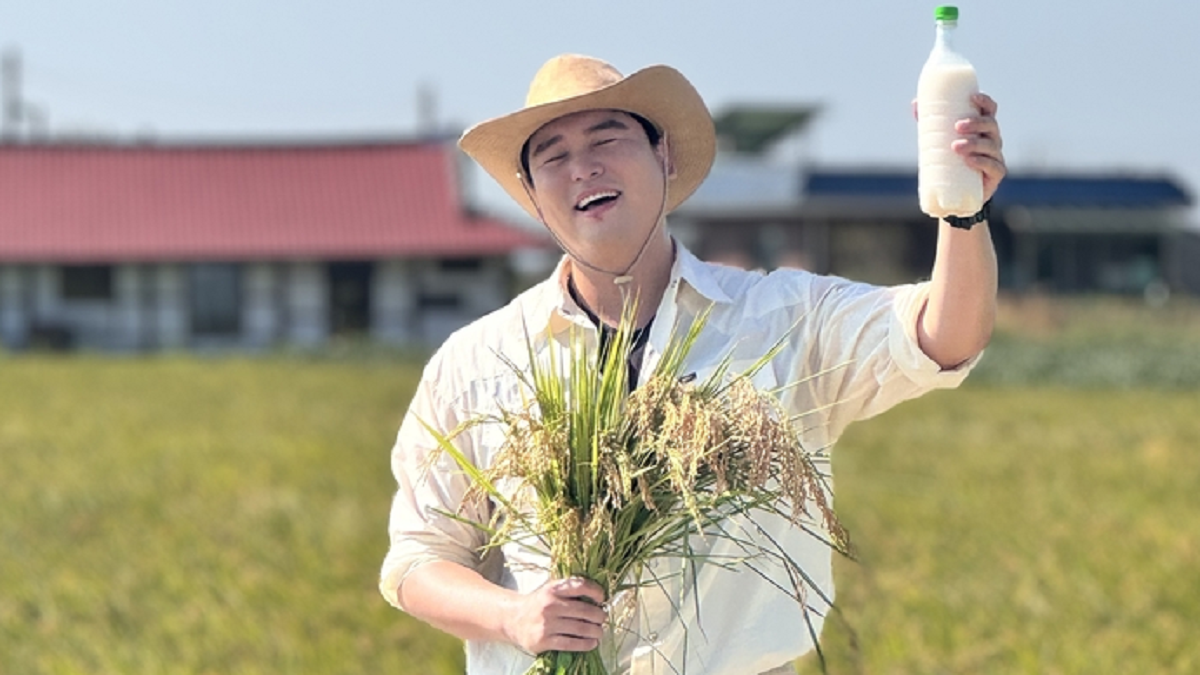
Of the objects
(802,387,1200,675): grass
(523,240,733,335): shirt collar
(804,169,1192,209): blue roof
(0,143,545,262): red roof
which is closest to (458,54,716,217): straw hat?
(523,240,733,335): shirt collar

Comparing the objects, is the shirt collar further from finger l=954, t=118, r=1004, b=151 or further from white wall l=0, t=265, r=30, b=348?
white wall l=0, t=265, r=30, b=348

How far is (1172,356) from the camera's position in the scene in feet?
75.8

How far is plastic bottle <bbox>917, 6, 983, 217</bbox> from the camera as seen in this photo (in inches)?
81.4

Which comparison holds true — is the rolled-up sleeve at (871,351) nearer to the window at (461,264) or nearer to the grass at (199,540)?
the grass at (199,540)

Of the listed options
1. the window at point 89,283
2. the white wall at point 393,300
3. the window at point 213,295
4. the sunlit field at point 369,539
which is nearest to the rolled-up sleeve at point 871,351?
the sunlit field at point 369,539

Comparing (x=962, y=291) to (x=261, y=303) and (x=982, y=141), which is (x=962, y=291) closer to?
(x=982, y=141)

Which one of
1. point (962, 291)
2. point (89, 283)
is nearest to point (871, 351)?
point (962, 291)

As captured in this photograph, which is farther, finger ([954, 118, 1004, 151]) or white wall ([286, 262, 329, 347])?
white wall ([286, 262, 329, 347])

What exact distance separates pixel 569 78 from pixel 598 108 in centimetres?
6

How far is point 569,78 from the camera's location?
2365mm

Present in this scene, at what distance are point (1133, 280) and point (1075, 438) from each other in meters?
18.4

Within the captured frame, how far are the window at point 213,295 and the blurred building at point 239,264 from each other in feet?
0.08

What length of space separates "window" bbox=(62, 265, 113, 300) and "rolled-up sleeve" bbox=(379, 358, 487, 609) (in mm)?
26618

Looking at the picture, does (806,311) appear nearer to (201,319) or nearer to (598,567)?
(598,567)
